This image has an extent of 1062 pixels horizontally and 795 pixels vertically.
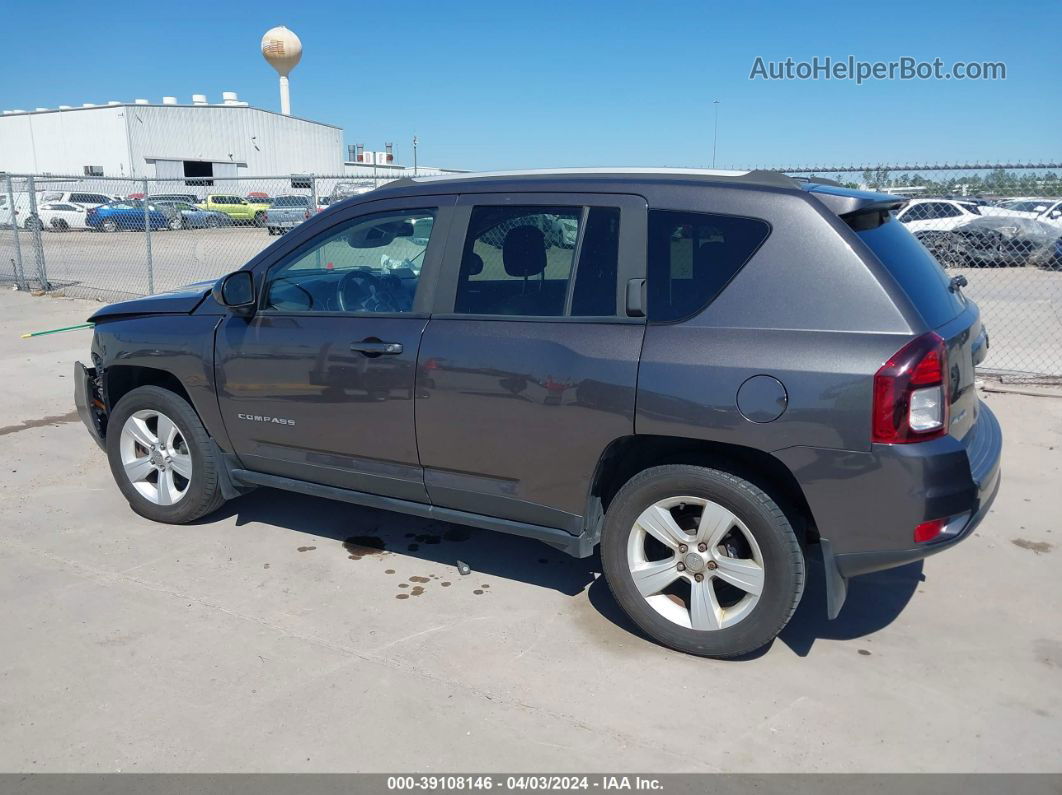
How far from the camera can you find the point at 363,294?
164 inches

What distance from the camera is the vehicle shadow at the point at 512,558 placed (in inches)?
148

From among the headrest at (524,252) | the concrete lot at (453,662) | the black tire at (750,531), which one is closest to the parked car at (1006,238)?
the concrete lot at (453,662)

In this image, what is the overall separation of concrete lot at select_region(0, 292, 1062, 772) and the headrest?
5.09 feet

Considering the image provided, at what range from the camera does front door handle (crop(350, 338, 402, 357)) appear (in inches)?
149

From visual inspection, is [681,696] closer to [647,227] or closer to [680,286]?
[680,286]

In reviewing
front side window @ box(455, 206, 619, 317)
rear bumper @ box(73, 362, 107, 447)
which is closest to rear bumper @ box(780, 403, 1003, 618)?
front side window @ box(455, 206, 619, 317)

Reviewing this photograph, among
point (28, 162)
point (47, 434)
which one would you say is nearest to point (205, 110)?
point (28, 162)

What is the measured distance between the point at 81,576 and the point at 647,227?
3255 mm

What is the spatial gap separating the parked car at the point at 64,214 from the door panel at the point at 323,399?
105 feet

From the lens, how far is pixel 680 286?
10.8 feet

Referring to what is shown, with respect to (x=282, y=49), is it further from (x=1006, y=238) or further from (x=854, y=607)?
(x=854, y=607)

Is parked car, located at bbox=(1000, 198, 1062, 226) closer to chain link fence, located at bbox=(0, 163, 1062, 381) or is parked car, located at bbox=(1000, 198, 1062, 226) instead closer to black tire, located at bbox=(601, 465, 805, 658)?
chain link fence, located at bbox=(0, 163, 1062, 381)

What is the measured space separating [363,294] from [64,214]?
33259 millimetres

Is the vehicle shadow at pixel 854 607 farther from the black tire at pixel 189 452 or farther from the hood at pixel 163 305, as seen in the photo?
the hood at pixel 163 305
